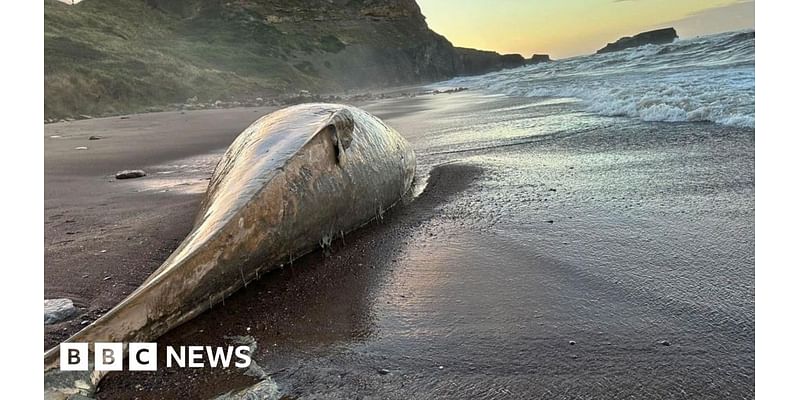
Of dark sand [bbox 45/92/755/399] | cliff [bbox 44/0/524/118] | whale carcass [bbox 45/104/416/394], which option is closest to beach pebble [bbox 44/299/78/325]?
dark sand [bbox 45/92/755/399]

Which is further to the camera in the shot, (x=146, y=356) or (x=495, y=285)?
(x=495, y=285)

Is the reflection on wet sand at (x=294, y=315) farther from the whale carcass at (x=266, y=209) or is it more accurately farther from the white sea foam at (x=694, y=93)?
the white sea foam at (x=694, y=93)

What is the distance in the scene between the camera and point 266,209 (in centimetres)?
227

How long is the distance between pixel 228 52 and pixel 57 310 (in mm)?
37973

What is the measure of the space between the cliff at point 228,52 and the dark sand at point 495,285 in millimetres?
1629

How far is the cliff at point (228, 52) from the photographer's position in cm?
1091

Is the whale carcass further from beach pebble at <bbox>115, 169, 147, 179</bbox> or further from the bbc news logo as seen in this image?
beach pebble at <bbox>115, 169, 147, 179</bbox>

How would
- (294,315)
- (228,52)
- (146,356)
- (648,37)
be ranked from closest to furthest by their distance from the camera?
(146,356), (294,315), (648,37), (228,52)

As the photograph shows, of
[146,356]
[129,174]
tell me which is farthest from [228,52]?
[146,356]

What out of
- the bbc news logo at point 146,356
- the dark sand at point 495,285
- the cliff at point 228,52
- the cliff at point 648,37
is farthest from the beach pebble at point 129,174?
the cliff at point 648,37

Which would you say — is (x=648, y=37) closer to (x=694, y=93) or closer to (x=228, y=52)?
(x=694, y=93)
